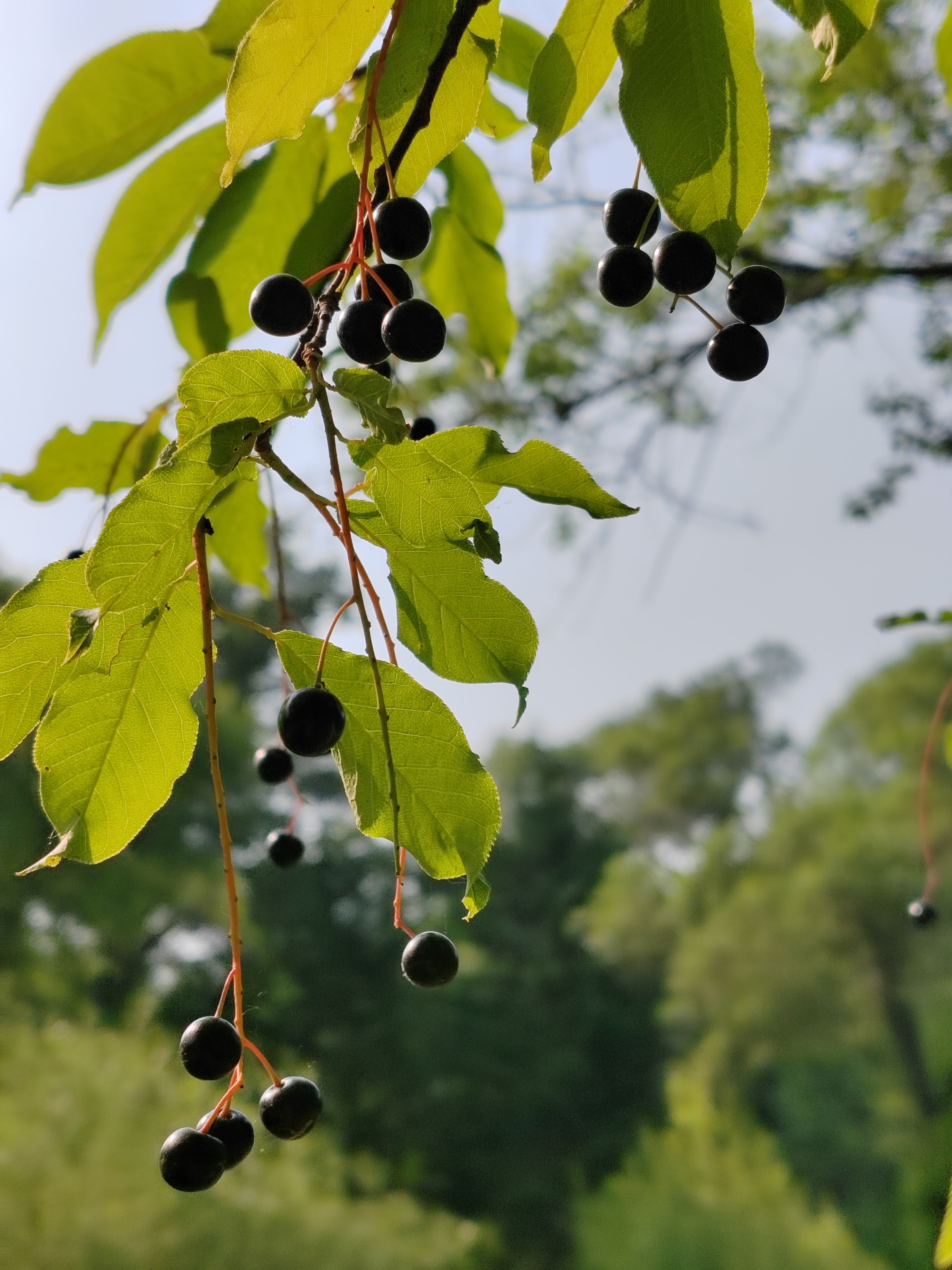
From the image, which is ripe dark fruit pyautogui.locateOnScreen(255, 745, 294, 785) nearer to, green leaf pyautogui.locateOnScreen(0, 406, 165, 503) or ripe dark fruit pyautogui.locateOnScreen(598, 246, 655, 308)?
green leaf pyautogui.locateOnScreen(0, 406, 165, 503)

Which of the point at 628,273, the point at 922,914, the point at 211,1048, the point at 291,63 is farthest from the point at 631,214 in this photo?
the point at 922,914

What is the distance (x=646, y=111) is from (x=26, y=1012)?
749cm

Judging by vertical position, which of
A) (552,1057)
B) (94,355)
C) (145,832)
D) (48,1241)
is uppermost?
(552,1057)

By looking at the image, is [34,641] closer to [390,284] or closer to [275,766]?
[390,284]

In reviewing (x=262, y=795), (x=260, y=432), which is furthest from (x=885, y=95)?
(x=262, y=795)

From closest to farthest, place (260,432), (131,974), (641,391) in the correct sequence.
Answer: (260,432)
(641,391)
(131,974)

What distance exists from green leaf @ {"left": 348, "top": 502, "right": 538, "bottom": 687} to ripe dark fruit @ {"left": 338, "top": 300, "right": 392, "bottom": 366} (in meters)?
0.07

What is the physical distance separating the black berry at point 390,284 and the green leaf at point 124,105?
0.20m

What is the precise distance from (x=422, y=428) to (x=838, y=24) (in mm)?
238

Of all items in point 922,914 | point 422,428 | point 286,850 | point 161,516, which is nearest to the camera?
point 161,516

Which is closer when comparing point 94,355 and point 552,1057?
point 94,355

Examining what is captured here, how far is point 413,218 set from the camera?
15.4 inches

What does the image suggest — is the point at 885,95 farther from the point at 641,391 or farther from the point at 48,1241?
the point at 48,1241

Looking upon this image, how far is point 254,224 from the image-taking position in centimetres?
53
